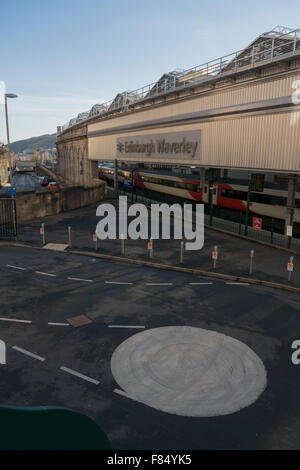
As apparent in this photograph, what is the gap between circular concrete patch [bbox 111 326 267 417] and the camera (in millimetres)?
8367

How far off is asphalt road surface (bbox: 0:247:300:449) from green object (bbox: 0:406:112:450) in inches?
125

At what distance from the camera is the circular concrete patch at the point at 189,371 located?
8367mm

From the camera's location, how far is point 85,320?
41.6 feet

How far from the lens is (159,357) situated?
1038 centimetres

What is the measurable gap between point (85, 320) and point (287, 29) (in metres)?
22.0

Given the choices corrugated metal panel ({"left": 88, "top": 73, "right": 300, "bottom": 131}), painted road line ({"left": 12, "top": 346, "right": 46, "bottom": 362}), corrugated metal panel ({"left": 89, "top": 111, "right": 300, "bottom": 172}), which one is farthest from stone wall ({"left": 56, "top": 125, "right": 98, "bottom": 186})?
painted road line ({"left": 12, "top": 346, "right": 46, "bottom": 362})

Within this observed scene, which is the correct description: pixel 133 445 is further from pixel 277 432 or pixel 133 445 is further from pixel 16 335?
pixel 16 335

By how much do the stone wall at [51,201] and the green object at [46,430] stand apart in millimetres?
28007

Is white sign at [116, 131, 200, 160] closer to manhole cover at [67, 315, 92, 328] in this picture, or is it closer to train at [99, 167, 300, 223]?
train at [99, 167, 300, 223]

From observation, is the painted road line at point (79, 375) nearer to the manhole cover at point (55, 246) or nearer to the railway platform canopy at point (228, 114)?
the manhole cover at point (55, 246)

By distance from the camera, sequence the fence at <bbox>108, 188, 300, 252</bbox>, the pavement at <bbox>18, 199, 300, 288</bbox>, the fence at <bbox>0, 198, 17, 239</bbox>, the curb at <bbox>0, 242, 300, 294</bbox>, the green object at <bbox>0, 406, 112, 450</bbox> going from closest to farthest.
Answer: the green object at <bbox>0, 406, 112, 450</bbox>, the curb at <bbox>0, 242, 300, 294</bbox>, the pavement at <bbox>18, 199, 300, 288</bbox>, the fence at <bbox>108, 188, 300, 252</bbox>, the fence at <bbox>0, 198, 17, 239</bbox>

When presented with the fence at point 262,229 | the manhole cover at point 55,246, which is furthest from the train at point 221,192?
the manhole cover at point 55,246

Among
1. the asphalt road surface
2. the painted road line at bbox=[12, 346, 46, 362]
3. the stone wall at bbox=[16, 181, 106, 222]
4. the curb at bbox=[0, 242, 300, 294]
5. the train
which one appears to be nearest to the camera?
the asphalt road surface

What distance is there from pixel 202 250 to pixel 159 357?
12626 mm
